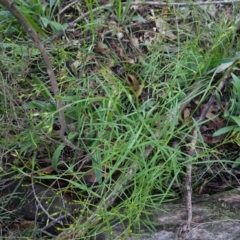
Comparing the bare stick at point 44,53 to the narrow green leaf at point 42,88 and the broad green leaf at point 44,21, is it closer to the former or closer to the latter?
the narrow green leaf at point 42,88

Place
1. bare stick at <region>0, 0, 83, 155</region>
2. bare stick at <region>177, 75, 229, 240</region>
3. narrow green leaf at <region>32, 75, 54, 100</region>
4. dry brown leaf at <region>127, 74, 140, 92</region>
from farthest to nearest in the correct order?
dry brown leaf at <region>127, 74, 140, 92</region>, narrow green leaf at <region>32, 75, 54, 100</region>, bare stick at <region>177, 75, 229, 240</region>, bare stick at <region>0, 0, 83, 155</region>

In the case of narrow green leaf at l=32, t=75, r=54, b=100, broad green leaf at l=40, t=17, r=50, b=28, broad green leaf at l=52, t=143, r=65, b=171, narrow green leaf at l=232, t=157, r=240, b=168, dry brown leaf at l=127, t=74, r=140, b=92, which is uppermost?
broad green leaf at l=40, t=17, r=50, b=28

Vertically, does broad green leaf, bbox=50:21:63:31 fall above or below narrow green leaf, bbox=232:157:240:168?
above

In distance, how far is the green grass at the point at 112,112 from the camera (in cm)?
194

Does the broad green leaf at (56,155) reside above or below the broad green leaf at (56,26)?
below

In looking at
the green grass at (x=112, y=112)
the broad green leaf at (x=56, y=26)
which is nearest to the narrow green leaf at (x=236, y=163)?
the green grass at (x=112, y=112)

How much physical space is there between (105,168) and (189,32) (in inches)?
35.0

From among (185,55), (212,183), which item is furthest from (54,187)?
(185,55)

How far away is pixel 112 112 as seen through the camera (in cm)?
206

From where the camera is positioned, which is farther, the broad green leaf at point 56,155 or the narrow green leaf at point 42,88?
the narrow green leaf at point 42,88

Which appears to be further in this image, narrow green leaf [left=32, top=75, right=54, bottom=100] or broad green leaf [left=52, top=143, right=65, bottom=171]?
narrow green leaf [left=32, top=75, right=54, bottom=100]

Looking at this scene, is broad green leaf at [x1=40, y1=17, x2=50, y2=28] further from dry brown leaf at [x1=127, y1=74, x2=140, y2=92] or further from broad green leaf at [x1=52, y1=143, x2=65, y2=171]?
broad green leaf at [x1=52, y1=143, x2=65, y2=171]

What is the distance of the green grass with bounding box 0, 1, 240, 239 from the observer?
6.36 feet

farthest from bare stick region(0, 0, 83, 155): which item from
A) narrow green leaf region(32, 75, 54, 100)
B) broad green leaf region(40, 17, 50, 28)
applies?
broad green leaf region(40, 17, 50, 28)
